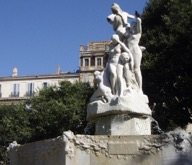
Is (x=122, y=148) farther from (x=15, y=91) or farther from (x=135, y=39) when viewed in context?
(x=15, y=91)

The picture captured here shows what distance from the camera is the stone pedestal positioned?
489 inches

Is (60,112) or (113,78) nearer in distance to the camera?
(113,78)

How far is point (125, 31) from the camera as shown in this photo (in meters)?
14.0

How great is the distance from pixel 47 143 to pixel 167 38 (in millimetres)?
17095

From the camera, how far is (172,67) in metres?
25.2

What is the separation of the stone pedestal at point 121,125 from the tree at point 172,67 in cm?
1264

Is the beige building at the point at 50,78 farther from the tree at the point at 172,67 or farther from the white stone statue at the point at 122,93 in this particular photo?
the white stone statue at the point at 122,93

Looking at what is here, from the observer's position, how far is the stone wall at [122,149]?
32.9 ft

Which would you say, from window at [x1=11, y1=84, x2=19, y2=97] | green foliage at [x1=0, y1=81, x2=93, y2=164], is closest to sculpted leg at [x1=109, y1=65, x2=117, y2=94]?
green foliage at [x1=0, y1=81, x2=93, y2=164]

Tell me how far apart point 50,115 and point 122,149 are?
2537 centimetres

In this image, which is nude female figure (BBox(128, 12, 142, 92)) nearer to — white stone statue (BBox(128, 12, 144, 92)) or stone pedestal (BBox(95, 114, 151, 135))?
white stone statue (BBox(128, 12, 144, 92))

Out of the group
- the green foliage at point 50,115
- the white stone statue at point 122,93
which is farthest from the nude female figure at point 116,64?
the green foliage at point 50,115

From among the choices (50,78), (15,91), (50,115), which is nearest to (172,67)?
(50,115)

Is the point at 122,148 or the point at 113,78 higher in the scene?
the point at 113,78
